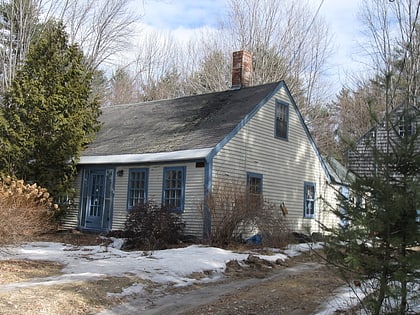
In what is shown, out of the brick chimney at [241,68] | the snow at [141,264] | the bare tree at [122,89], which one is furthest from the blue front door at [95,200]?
the bare tree at [122,89]

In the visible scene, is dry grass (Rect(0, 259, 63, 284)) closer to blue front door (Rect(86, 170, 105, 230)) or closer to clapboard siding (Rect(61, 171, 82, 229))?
blue front door (Rect(86, 170, 105, 230))

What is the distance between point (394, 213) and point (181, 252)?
716 cm

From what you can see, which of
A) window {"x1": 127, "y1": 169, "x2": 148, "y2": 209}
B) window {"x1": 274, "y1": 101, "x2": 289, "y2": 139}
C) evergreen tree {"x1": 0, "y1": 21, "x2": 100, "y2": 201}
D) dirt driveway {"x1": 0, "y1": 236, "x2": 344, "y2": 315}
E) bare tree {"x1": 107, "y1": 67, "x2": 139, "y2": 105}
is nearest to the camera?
dirt driveway {"x1": 0, "y1": 236, "x2": 344, "y2": 315}

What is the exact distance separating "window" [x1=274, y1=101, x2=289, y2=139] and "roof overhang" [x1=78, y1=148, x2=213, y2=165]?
4557 millimetres

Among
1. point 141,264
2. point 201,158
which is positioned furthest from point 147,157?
point 141,264

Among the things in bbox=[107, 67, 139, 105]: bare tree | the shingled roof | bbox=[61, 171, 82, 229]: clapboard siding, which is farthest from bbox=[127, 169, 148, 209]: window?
bbox=[107, 67, 139, 105]: bare tree

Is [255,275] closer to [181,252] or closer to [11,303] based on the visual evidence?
[181,252]

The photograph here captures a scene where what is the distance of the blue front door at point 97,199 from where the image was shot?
16455 millimetres

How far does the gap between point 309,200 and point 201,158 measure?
7253 mm

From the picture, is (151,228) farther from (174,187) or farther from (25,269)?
(25,269)

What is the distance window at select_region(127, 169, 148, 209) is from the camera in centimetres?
1546

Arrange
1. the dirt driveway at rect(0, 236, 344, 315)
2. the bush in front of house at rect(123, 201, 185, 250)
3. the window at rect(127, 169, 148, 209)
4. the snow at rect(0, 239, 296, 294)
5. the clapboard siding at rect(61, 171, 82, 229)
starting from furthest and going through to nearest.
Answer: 1. the clapboard siding at rect(61, 171, 82, 229)
2. the window at rect(127, 169, 148, 209)
3. the bush in front of house at rect(123, 201, 185, 250)
4. the snow at rect(0, 239, 296, 294)
5. the dirt driveway at rect(0, 236, 344, 315)

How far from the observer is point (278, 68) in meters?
31.1

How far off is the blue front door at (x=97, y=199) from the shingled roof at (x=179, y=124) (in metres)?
0.81
